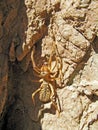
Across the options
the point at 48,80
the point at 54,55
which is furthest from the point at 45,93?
the point at 54,55

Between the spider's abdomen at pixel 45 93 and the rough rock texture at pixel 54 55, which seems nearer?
the rough rock texture at pixel 54 55

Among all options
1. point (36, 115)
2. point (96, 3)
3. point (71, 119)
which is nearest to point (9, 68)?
point (36, 115)

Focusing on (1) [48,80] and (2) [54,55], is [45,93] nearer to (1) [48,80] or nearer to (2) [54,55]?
(1) [48,80]

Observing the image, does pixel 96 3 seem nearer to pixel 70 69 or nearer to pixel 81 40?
pixel 81 40

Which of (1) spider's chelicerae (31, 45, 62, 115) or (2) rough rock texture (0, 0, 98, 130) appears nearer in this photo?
(2) rough rock texture (0, 0, 98, 130)

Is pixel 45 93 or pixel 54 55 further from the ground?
pixel 54 55

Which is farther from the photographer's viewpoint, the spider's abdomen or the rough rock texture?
the spider's abdomen

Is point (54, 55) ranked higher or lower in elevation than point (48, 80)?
higher

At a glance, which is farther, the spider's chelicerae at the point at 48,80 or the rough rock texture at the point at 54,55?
the spider's chelicerae at the point at 48,80
